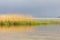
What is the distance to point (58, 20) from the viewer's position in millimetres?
16594

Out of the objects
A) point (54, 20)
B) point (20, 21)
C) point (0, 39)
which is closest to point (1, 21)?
point (20, 21)

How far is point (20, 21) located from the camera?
1516cm

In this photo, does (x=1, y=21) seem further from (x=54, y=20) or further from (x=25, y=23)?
(x=54, y=20)

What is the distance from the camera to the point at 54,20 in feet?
54.4

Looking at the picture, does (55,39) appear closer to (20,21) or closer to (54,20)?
(20,21)

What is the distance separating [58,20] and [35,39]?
1149 cm

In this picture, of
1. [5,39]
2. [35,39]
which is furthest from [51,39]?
[5,39]

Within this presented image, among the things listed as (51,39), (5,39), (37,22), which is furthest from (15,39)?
(37,22)

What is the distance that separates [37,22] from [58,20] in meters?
2.28

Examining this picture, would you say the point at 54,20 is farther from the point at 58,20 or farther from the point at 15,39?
the point at 15,39

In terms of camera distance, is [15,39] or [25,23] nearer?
[15,39]

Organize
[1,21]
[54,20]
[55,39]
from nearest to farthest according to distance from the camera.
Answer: [55,39], [1,21], [54,20]

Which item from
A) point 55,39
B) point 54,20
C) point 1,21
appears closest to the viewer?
point 55,39

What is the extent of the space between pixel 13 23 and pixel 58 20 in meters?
5.01
